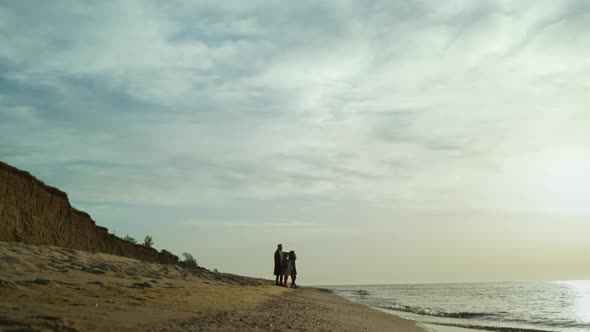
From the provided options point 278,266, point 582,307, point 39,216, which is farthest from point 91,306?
point 582,307

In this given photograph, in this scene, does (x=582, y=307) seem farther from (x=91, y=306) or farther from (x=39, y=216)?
(x=39, y=216)

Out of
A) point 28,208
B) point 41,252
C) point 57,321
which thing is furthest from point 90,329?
point 28,208

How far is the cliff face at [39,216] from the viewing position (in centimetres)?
1917

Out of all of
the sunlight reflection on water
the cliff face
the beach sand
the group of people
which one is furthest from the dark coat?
the sunlight reflection on water

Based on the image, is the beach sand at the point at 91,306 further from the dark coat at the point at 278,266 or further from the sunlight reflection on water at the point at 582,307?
the sunlight reflection on water at the point at 582,307

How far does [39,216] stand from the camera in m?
21.5

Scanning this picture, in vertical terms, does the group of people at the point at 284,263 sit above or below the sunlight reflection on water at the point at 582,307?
above

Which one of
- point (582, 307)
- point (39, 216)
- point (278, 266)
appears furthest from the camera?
point (582, 307)

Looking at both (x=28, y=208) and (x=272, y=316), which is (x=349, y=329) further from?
(x=28, y=208)

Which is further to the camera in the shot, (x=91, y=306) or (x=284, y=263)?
(x=284, y=263)

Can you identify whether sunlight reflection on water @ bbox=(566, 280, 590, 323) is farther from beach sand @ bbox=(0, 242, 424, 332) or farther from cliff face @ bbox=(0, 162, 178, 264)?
cliff face @ bbox=(0, 162, 178, 264)

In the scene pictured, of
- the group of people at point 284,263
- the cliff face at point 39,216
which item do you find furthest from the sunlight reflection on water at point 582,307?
the cliff face at point 39,216

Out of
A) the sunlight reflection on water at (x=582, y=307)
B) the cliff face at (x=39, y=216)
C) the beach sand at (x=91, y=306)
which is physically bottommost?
the sunlight reflection on water at (x=582, y=307)

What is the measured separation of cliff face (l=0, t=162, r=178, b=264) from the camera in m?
19.2
